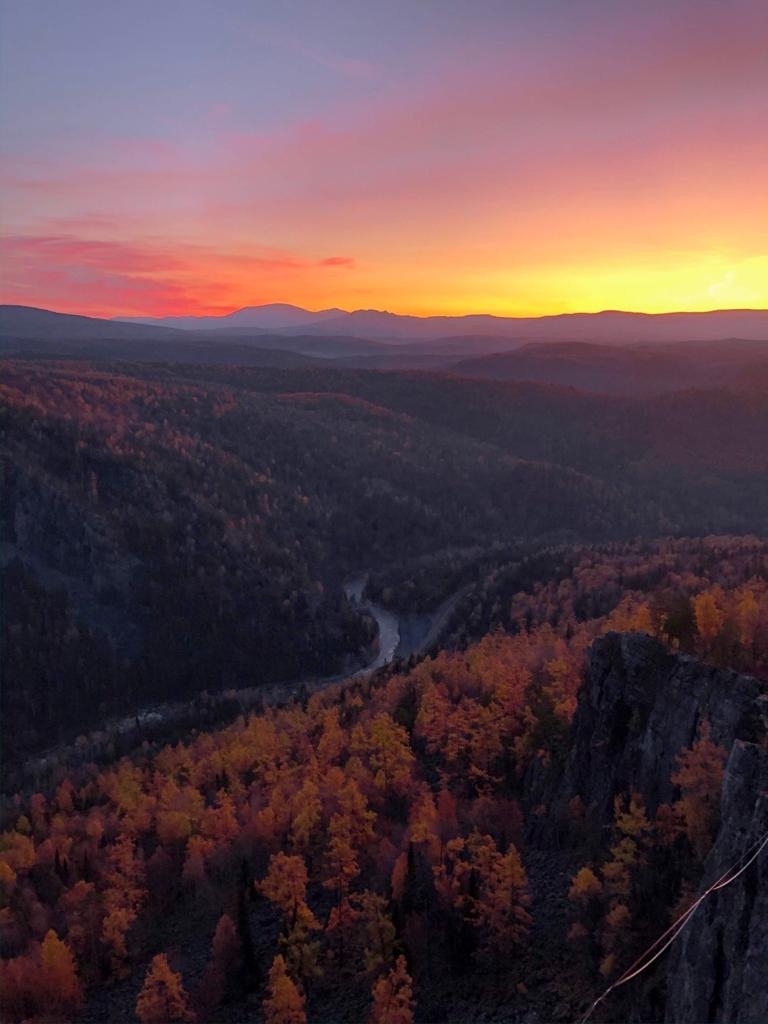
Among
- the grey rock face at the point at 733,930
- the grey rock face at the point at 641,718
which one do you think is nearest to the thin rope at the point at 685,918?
the grey rock face at the point at 733,930

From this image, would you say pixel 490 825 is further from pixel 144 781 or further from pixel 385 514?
pixel 385 514

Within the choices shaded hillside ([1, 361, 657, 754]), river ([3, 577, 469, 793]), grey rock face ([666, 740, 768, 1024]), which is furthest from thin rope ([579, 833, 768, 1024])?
shaded hillside ([1, 361, 657, 754])

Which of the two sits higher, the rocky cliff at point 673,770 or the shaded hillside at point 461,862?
the rocky cliff at point 673,770

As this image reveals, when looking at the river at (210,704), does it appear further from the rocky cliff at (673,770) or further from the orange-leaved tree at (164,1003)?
the rocky cliff at (673,770)

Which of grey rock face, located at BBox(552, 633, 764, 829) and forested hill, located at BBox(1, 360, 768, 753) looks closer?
grey rock face, located at BBox(552, 633, 764, 829)

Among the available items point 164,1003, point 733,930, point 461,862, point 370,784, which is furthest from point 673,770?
point 164,1003

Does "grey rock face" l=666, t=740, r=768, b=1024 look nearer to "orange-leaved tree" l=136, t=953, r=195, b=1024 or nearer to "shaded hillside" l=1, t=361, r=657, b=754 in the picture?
"orange-leaved tree" l=136, t=953, r=195, b=1024

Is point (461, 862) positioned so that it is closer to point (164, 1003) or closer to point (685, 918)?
point (685, 918)

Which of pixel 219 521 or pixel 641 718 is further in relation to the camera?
pixel 219 521
